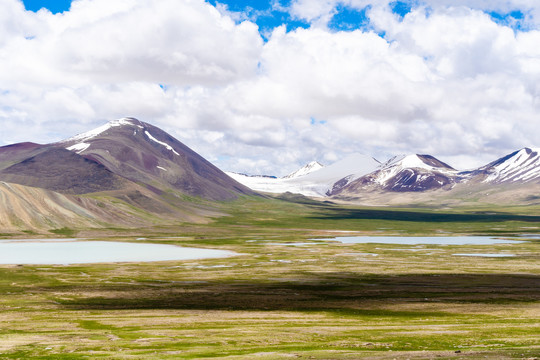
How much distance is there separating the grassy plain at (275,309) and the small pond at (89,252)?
15.1 m

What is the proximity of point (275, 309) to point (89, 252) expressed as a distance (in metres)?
103

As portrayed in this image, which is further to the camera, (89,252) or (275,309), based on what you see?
(89,252)

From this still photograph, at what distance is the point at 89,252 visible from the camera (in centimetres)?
15750

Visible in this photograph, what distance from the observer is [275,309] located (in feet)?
220

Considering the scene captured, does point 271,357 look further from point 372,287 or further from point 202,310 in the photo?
point 372,287

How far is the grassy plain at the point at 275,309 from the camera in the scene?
40.6 meters

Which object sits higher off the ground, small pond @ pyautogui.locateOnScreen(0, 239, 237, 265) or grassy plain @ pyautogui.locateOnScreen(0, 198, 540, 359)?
small pond @ pyautogui.locateOnScreen(0, 239, 237, 265)

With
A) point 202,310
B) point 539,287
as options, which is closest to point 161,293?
point 202,310

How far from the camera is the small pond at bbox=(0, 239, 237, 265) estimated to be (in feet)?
448

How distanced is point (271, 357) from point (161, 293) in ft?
156

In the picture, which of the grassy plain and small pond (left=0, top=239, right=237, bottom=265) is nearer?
the grassy plain

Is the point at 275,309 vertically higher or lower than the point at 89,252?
lower

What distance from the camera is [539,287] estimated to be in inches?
3398

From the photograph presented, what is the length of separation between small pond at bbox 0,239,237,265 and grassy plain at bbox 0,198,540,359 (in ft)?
49.6
